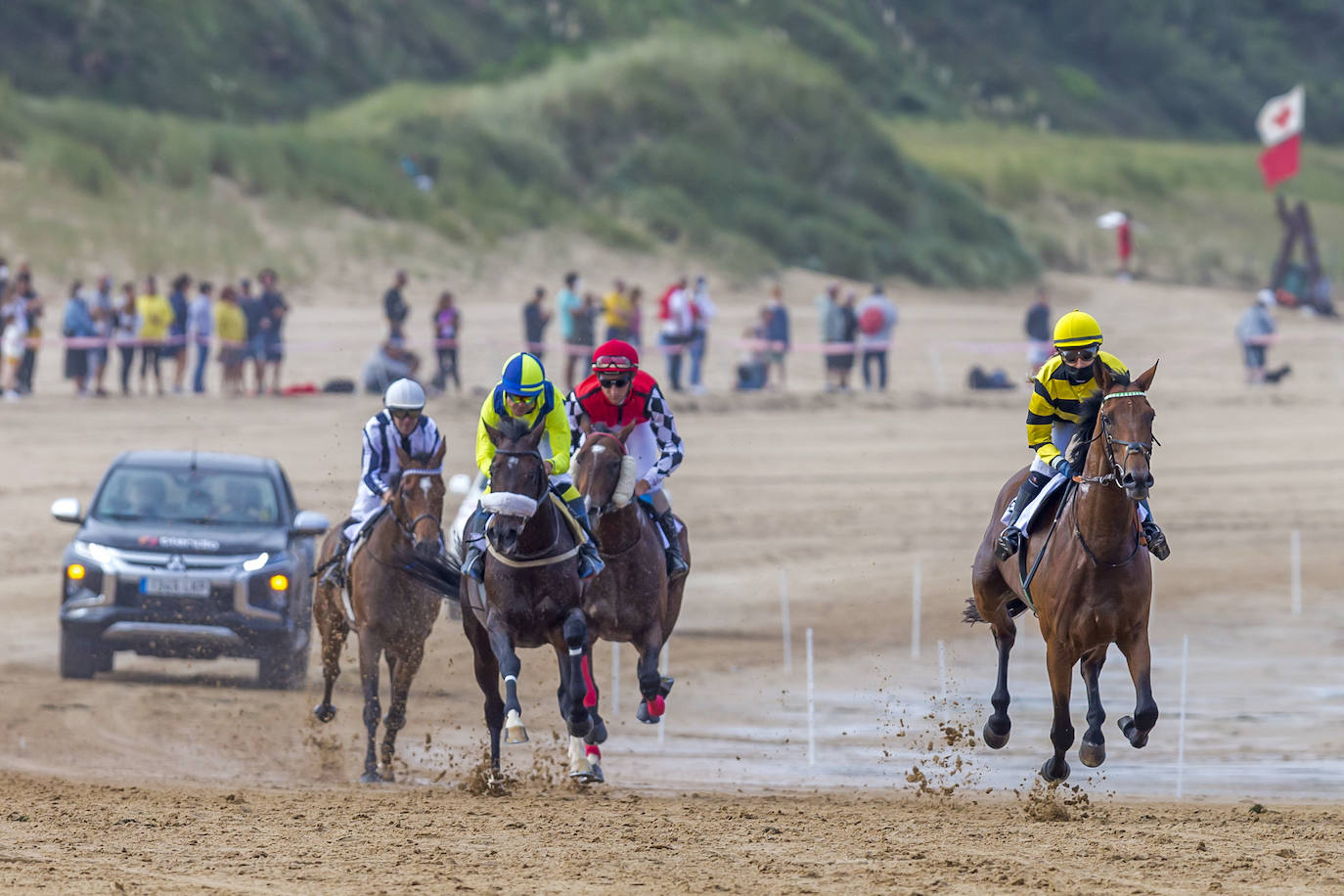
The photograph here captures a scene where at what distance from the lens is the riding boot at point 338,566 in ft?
48.7

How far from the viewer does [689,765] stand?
49.6 ft

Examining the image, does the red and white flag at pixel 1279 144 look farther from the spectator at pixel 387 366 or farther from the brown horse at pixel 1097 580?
the brown horse at pixel 1097 580

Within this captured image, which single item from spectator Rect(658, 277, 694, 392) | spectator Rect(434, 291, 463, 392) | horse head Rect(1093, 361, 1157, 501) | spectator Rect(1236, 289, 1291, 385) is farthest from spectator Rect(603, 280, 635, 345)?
horse head Rect(1093, 361, 1157, 501)

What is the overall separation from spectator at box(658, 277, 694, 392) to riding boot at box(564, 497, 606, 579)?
20224 millimetres

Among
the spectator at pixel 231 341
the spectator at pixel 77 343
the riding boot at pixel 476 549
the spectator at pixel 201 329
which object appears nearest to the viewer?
the riding boot at pixel 476 549

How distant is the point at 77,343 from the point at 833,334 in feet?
41.7

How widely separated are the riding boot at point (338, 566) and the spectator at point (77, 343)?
1582cm

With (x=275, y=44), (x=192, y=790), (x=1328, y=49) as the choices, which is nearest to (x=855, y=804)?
(x=192, y=790)

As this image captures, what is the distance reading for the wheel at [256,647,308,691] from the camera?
1695 cm

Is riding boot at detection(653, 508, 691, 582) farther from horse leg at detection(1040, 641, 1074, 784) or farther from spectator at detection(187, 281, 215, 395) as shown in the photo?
spectator at detection(187, 281, 215, 395)

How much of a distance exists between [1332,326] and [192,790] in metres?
40.9

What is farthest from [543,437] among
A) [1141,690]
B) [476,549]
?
[1141,690]

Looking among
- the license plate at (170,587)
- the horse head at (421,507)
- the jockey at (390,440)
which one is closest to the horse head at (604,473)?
the horse head at (421,507)

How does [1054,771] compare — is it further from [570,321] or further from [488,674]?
[570,321]
